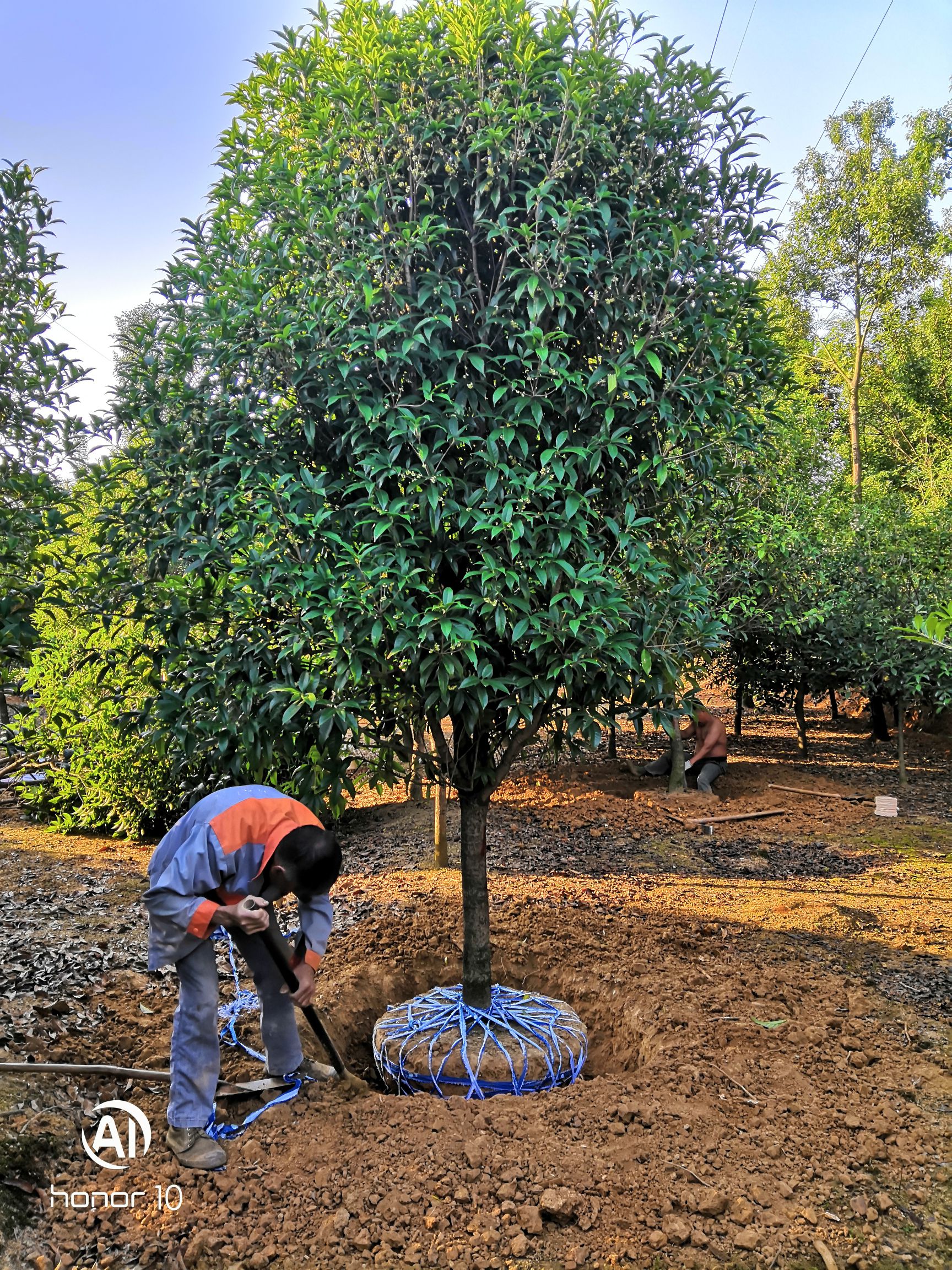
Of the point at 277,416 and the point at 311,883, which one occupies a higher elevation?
the point at 277,416

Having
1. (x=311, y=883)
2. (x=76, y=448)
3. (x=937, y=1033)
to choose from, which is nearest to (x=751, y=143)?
(x=76, y=448)

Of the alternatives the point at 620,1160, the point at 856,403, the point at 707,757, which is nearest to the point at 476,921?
the point at 620,1160

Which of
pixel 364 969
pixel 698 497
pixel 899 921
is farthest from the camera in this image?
pixel 899 921

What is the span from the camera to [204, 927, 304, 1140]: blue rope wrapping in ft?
10.8

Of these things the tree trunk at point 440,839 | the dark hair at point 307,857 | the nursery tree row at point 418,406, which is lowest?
the tree trunk at point 440,839

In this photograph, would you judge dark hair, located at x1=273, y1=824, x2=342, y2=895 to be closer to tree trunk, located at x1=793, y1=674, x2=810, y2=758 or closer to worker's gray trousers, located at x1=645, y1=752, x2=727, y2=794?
worker's gray trousers, located at x1=645, y1=752, x2=727, y2=794

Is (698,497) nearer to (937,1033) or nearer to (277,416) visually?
(277,416)

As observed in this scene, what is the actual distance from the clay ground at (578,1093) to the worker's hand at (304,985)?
40 cm

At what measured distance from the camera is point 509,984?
4.97m

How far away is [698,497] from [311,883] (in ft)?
7.48

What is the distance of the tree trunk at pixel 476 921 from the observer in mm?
4184

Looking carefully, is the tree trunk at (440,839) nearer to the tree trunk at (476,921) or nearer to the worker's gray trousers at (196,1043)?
the tree trunk at (476,921)

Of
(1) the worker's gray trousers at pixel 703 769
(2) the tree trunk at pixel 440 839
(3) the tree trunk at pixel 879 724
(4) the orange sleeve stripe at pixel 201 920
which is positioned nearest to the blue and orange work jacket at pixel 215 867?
(4) the orange sleeve stripe at pixel 201 920

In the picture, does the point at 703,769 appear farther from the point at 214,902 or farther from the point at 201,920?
the point at 201,920
